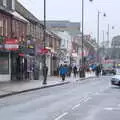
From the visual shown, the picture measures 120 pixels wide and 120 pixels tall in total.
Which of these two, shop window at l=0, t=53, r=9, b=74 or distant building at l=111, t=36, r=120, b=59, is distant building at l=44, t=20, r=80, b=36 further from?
shop window at l=0, t=53, r=9, b=74

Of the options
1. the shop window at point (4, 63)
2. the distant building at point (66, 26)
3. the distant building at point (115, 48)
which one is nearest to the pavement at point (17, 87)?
the shop window at point (4, 63)

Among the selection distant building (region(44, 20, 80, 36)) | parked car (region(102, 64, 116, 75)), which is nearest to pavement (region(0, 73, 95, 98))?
parked car (region(102, 64, 116, 75))

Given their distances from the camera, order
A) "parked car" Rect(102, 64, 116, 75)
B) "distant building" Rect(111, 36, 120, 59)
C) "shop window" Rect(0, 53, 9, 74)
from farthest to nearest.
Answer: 1. "distant building" Rect(111, 36, 120, 59)
2. "parked car" Rect(102, 64, 116, 75)
3. "shop window" Rect(0, 53, 9, 74)

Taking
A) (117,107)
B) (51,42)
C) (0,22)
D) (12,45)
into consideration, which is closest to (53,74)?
(51,42)

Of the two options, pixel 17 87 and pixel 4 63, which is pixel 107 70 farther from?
pixel 17 87

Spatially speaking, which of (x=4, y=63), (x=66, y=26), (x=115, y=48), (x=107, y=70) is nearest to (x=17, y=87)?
(x=4, y=63)

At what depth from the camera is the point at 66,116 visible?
734 inches

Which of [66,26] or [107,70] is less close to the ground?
[66,26]

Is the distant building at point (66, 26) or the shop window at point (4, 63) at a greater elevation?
the distant building at point (66, 26)

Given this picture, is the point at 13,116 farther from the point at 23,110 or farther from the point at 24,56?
the point at 24,56

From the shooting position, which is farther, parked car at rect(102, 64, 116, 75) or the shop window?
parked car at rect(102, 64, 116, 75)

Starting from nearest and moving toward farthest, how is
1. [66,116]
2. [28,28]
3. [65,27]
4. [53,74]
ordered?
[66,116], [28,28], [53,74], [65,27]

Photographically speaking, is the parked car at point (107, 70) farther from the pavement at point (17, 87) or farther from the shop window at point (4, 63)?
the pavement at point (17, 87)

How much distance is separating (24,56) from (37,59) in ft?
37.9
